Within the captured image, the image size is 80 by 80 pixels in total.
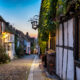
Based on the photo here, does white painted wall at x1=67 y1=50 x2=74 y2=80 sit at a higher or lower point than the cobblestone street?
higher

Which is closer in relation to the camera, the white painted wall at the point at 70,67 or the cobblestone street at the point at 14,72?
the white painted wall at the point at 70,67

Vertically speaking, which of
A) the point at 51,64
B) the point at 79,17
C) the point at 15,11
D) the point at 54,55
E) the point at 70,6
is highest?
the point at 15,11

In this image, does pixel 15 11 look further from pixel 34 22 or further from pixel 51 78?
pixel 51 78

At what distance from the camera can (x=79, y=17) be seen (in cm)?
495

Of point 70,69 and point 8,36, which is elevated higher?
point 8,36

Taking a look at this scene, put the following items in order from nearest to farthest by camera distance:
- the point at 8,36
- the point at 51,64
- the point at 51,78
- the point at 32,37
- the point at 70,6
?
1. the point at 70,6
2. the point at 51,78
3. the point at 51,64
4. the point at 8,36
5. the point at 32,37

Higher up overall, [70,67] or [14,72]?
[70,67]

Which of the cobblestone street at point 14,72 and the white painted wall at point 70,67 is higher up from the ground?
the white painted wall at point 70,67

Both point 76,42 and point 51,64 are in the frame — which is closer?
point 76,42

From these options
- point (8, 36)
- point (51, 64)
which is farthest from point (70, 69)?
point (8, 36)

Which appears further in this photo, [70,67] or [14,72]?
[14,72]

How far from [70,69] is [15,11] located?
94.6ft

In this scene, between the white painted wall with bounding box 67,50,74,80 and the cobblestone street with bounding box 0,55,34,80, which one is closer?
the white painted wall with bounding box 67,50,74,80

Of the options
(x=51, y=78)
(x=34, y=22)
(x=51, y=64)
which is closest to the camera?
(x=51, y=78)
